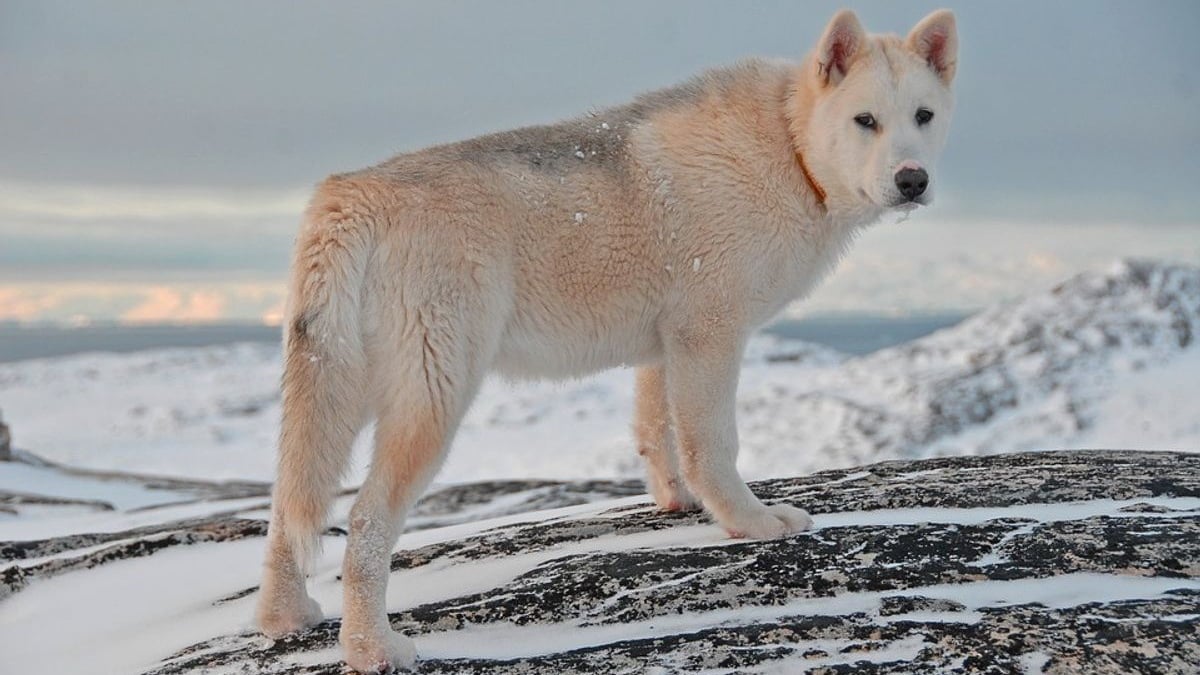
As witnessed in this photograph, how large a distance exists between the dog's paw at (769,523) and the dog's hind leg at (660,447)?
35.5 inches

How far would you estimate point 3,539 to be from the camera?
10.2 metres

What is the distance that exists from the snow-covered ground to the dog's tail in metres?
12.4

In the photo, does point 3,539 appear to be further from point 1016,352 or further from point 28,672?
point 1016,352

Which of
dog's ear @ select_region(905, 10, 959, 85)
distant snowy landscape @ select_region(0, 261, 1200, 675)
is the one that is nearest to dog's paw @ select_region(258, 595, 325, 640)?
distant snowy landscape @ select_region(0, 261, 1200, 675)

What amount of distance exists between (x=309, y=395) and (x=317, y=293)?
496 mm

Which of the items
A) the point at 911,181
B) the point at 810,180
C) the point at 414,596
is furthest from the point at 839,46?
the point at 414,596

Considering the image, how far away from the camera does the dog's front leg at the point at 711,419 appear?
6.57m

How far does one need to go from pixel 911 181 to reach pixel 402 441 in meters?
3.18

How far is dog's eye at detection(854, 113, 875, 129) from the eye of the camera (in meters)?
6.61

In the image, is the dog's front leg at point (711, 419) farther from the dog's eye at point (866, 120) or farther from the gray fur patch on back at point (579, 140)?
the dog's eye at point (866, 120)

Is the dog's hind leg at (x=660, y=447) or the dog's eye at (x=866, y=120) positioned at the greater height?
the dog's eye at (x=866, y=120)

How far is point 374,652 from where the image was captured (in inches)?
206

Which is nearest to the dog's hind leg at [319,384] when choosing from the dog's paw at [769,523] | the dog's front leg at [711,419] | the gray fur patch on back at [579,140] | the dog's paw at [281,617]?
the dog's paw at [281,617]

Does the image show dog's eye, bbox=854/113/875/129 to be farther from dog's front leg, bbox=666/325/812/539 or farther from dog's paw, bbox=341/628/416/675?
dog's paw, bbox=341/628/416/675
